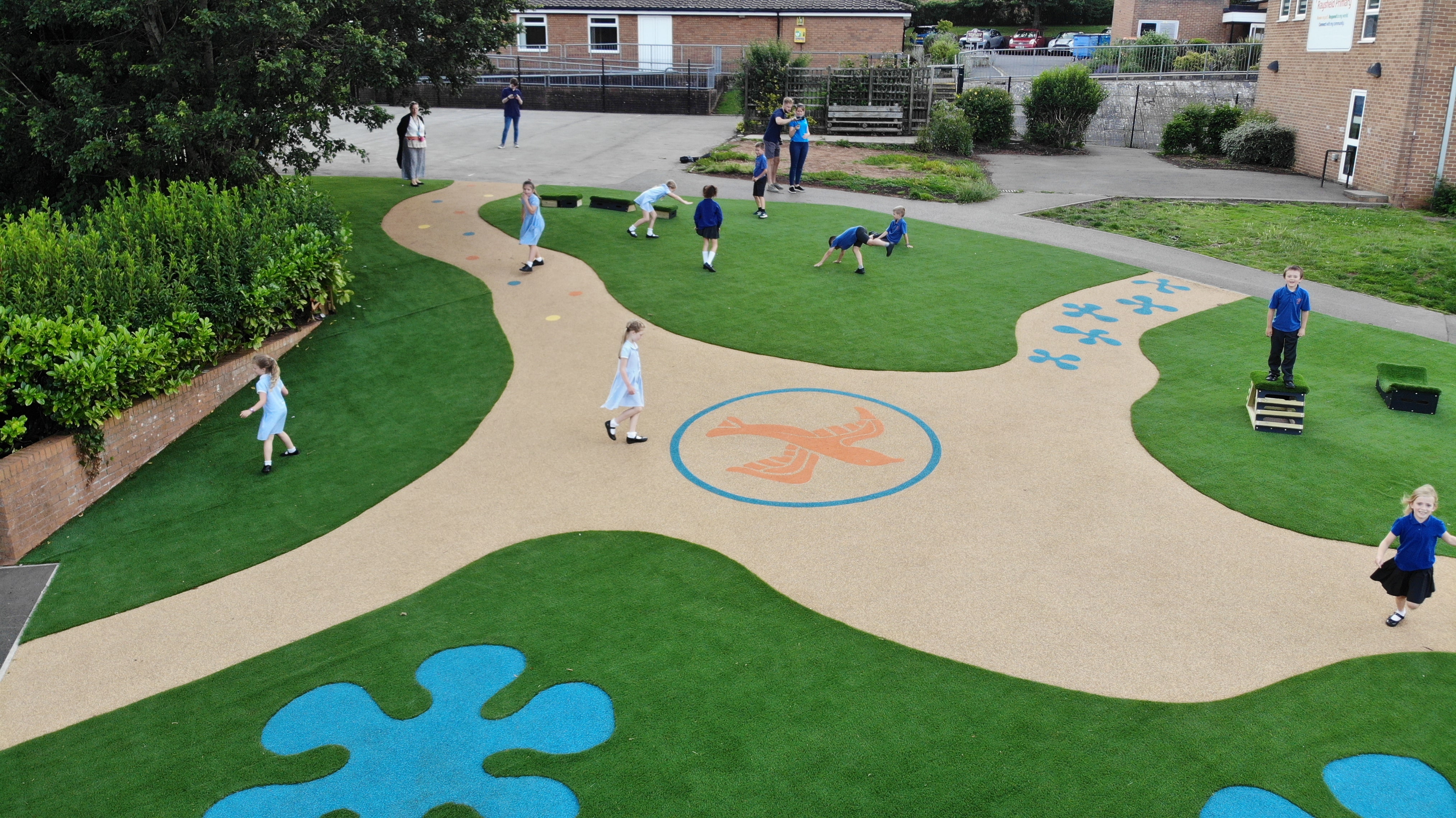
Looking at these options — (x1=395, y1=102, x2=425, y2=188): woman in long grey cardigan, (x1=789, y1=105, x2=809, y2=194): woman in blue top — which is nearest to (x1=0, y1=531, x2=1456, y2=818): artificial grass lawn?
(x1=395, y1=102, x2=425, y2=188): woman in long grey cardigan

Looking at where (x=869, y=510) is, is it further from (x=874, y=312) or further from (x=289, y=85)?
(x=289, y=85)

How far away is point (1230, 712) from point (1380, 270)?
15709 mm

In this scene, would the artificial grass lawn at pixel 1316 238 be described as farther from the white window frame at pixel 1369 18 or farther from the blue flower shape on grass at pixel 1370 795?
the blue flower shape on grass at pixel 1370 795

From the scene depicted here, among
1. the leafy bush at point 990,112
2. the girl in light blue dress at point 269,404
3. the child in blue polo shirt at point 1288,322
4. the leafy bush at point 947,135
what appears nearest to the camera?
the girl in light blue dress at point 269,404

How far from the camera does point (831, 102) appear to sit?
34562 mm

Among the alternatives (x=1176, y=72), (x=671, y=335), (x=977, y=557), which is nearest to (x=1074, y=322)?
(x=671, y=335)

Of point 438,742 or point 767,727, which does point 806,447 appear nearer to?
point 767,727

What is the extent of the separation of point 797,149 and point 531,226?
847 cm

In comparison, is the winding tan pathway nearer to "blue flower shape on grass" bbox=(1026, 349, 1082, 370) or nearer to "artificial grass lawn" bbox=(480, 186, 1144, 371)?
"blue flower shape on grass" bbox=(1026, 349, 1082, 370)

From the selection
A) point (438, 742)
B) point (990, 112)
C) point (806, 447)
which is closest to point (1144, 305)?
point (806, 447)

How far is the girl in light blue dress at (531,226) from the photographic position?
17562 mm

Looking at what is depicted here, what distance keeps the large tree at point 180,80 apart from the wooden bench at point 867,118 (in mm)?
19203

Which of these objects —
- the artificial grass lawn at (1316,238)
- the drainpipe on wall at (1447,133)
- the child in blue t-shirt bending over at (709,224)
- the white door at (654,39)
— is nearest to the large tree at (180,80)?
the child in blue t-shirt bending over at (709,224)

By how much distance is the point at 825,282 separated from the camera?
1780 centimetres
